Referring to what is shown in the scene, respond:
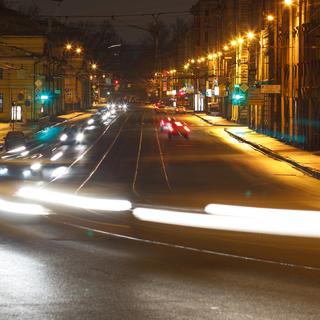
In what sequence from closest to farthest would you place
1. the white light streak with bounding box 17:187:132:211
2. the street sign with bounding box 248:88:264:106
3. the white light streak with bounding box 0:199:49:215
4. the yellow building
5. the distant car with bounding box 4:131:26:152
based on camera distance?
1. the white light streak with bounding box 0:199:49:215
2. the white light streak with bounding box 17:187:132:211
3. the distant car with bounding box 4:131:26:152
4. the street sign with bounding box 248:88:264:106
5. the yellow building

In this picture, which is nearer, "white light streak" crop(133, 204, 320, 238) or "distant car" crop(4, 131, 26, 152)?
"white light streak" crop(133, 204, 320, 238)

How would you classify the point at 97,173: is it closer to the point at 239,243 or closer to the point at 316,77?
the point at 316,77

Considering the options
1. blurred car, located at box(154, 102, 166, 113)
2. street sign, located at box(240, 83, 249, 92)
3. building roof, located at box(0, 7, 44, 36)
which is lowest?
blurred car, located at box(154, 102, 166, 113)

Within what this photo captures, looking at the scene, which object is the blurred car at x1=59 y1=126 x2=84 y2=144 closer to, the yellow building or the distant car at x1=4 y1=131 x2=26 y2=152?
the distant car at x1=4 y1=131 x2=26 y2=152

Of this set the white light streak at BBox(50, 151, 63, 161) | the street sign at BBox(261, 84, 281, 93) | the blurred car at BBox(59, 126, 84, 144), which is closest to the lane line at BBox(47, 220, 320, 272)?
the white light streak at BBox(50, 151, 63, 161)

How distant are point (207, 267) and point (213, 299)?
2104 mm

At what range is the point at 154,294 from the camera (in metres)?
9.29

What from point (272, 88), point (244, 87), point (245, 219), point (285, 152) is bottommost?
point (245, 219)

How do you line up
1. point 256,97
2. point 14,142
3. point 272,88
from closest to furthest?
1. point 14,142
2. point 272,88
3. point 256,97

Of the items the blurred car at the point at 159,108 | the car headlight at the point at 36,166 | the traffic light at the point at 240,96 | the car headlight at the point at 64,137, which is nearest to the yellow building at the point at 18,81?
the traffic light at the point at 240,96

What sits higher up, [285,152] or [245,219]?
[285,152]

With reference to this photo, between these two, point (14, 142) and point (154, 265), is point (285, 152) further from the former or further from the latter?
point (154, 265)

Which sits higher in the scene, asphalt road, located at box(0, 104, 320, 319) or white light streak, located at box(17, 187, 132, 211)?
asphalt road, located at box(0, 104, 320, 319)

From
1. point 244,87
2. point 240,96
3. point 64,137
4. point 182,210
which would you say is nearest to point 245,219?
point 182,210
